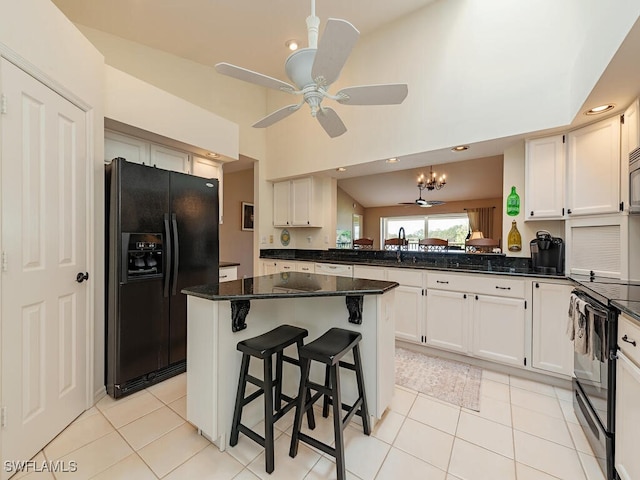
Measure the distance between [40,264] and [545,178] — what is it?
3861 mm

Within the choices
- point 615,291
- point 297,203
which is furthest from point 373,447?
point 297,203

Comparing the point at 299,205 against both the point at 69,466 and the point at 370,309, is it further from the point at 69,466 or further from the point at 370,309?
the point at 69,466

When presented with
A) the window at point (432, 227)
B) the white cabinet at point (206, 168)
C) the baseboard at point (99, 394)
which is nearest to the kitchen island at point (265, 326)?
the baseboard at point (99, 394)

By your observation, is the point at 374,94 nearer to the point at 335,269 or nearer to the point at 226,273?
the point at 335,269

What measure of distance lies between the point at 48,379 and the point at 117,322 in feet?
1.66

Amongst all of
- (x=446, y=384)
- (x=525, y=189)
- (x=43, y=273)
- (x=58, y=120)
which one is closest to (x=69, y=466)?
(x=43, y=273)

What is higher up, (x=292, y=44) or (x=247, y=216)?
(x=292, y=44)

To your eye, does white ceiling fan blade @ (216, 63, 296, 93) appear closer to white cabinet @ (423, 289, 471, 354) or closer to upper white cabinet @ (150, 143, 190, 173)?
upper white cabinet @ (150, 143, 190, 173)

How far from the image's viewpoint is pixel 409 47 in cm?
318

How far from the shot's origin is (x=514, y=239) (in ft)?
9.42

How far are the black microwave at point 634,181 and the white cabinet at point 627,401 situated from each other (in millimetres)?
1086

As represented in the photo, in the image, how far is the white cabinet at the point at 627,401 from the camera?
3.87 ft

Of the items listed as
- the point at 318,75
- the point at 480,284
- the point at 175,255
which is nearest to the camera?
the point at 318,75

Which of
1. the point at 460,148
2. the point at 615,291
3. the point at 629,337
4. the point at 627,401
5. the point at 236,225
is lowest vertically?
the point at 627,401
